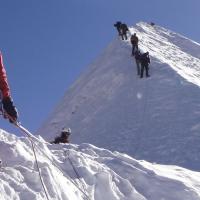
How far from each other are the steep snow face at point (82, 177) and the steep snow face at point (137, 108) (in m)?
8.79

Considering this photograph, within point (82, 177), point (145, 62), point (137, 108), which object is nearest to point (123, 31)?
point (145, 62)

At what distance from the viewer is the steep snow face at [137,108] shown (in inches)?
852

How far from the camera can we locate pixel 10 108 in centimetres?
855

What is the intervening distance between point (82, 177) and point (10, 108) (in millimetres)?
1908

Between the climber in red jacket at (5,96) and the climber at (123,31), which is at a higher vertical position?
the climber at (123,31)

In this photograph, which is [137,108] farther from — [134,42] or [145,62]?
[134,42]

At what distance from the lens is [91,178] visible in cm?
971

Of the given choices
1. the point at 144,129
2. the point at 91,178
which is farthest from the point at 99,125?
the point at 91,178

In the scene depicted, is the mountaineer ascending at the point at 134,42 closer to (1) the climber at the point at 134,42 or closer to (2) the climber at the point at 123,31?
(1) the climber at the point at 134,42

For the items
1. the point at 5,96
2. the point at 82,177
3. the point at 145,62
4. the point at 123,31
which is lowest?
the point at 82,177

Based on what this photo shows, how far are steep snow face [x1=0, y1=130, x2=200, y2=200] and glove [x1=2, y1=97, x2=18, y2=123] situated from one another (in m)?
0.80

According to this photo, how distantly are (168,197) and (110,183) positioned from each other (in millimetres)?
963

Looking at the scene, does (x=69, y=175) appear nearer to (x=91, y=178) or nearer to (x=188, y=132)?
(x=91, y=178)

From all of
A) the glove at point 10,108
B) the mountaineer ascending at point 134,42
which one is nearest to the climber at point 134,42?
the mountaineer ascending at point 134,42
